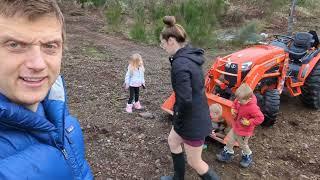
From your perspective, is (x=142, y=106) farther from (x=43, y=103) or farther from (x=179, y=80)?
(x=43, y=103)

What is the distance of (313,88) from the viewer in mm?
5801

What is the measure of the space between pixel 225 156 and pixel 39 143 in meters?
3.18

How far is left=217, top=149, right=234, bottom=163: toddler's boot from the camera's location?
14.2 ft

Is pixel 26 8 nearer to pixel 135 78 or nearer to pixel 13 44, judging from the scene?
pixel 13 44

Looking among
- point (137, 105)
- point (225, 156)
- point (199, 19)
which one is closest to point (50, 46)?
point (225, 156)

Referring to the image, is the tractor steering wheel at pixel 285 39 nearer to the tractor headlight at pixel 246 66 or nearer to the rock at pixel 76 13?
the tractor headlight at pixel 246 66

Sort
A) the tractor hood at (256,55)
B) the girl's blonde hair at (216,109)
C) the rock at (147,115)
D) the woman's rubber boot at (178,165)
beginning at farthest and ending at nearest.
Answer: the rock at (147,115) < the tractor hood at (256,55) < the girl's blonde hair at (216,109) < the woman's rubber boot at (178,165)

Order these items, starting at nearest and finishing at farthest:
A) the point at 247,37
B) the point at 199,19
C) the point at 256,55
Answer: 1. the point at 256,55
2. the point at 199,19
3. the point at 247,37

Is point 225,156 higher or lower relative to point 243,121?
lower

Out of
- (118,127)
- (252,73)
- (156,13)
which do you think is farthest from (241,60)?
(156,13)

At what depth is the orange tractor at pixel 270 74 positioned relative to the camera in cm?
492

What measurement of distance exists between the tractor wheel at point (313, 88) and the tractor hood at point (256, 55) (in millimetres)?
673

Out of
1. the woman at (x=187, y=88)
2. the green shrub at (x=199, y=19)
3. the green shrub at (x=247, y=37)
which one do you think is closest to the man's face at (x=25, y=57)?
the woman at (x=187, y=88)

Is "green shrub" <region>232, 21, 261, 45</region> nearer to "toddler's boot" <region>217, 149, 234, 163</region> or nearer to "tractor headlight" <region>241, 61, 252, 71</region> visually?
"tractor headlight" <region>241, 61, 252, 71</region>
